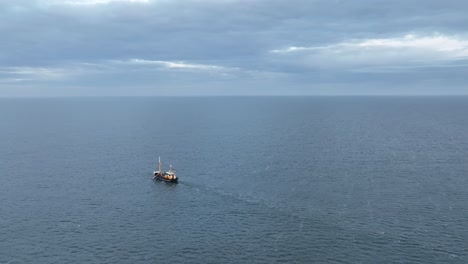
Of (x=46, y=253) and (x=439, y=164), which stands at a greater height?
(x=439, y=164)

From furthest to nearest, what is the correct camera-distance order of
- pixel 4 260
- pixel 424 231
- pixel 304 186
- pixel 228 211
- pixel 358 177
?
1. pixel 358 177
2. pixel 304 186
3. pixel 228 211
4. pixel 424 231
5. pixel 4 260

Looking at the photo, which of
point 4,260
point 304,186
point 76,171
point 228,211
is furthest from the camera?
point 76,171

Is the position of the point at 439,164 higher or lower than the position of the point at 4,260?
higher

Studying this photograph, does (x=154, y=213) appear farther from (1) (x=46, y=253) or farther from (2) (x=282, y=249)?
(2) (x=282, y=249)

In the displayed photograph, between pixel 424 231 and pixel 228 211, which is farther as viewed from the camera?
pixel 228 211

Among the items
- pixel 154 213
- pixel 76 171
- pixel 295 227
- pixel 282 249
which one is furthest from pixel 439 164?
pixel 76 171

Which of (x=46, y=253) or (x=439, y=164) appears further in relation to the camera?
(x=439, y=164)

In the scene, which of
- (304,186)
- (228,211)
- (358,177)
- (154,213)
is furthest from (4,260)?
(358,177)

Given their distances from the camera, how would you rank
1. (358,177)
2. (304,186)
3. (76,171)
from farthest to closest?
(76,171)
(358,177)
(304,186)

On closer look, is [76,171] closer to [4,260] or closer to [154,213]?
[154,213]
